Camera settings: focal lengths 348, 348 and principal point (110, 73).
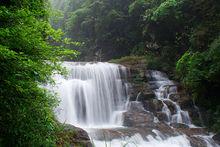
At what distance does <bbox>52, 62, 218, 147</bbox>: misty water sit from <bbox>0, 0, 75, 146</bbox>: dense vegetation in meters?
7.56

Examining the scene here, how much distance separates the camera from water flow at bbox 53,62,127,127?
Answer: 15.5 m

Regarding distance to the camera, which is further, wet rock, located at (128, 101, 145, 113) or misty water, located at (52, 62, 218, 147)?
wet rock, located at (128, 101, 145, 113)

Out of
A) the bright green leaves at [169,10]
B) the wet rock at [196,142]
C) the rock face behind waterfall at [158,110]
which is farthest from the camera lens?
the bright green leaves at [169,10]

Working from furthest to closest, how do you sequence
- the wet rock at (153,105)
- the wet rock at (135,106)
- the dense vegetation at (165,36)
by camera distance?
the wet rock at (135,106)
the wet rock at (153,105)
the dense vegetation at (165,36)

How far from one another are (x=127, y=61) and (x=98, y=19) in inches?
339

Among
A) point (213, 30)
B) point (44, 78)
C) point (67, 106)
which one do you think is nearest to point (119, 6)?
point (213, 30)

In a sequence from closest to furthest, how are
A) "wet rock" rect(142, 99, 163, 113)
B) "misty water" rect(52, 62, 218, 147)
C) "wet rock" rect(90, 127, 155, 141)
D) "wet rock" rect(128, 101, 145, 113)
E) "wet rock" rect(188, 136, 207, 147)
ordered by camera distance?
"wet rock" rect(90, 127, 155, 141) < "wet rock" rect(188, 136, 207, 147) < "misty water" rect(52, 62, 218, 147) < "wet rock" rect(142, 99, 163, 113) < "wet rock" rect(128, 101, 145, 113)

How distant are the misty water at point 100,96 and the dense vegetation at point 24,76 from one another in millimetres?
7558

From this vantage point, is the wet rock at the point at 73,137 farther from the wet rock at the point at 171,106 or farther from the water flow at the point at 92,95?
the wet rock at the point at 171,106

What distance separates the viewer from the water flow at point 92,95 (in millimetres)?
15477

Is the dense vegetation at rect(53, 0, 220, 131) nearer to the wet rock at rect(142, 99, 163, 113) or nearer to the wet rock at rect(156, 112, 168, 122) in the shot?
the wet rock at rect(142, 99, 163, 113)

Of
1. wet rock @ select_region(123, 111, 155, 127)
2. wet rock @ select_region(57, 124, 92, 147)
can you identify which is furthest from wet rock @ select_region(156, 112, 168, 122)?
wet rock @ select_region(57, 124, 92, 147)

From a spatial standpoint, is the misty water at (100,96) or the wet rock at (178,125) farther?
the misty water at (100,96)

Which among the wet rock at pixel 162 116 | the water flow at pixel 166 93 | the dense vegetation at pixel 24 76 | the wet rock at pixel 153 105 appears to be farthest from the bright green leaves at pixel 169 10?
the dense vegetation at pixel 24 76
